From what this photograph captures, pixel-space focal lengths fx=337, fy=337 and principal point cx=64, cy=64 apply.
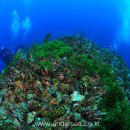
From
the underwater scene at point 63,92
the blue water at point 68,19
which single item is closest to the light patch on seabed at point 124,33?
the blue water at point 68,19

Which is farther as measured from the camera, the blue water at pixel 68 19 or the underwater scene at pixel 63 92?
the blue water at pixel 68 19

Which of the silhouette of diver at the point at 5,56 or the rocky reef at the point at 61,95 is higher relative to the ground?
the silhouette of diver at the point at 5,56

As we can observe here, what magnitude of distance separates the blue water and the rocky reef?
129ft

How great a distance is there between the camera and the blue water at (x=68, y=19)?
182 ft

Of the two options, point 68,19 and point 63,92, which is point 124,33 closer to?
point 68,19

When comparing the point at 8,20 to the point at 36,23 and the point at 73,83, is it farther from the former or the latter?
the point at 73,83

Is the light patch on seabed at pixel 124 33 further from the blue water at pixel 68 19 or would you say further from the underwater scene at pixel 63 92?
the underwater scene at pixel 63 92

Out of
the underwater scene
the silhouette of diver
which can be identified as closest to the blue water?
the silhouette of diver

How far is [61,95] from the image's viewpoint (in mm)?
9539

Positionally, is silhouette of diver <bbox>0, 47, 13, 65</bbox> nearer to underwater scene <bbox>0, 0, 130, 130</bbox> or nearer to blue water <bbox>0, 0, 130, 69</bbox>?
underwater scene <bbox>0, 0, 130, 130</bbox>

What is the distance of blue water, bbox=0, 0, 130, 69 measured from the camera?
5544cm

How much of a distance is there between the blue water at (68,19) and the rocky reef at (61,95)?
3928 cm

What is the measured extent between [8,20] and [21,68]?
190 ft

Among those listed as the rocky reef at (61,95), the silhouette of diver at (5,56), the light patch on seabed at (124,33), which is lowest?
the rocky reef at (61,95)
